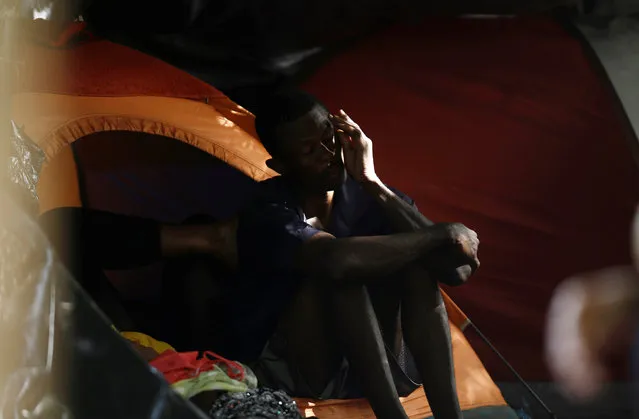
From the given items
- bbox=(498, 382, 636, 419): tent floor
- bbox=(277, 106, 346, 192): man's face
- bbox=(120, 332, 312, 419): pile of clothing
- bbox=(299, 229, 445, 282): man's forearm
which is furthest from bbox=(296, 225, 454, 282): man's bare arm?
bbox=(498, 382, 636, 419): tent floor

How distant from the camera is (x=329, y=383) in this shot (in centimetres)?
155

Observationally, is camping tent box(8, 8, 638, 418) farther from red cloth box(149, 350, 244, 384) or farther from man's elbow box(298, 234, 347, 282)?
red cloth box(149, 350, 244, 384)

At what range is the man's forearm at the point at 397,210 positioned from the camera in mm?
1559

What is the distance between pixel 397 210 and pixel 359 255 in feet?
0.37

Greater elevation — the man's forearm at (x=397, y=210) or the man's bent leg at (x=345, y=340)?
the man's forearm at (x=397, y=210)

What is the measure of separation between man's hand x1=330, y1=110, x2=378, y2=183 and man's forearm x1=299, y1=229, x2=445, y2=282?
126 millimetres

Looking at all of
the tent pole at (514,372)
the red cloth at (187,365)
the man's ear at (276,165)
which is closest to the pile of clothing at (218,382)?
the red cloth at (187,365)

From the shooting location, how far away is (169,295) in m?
1.58

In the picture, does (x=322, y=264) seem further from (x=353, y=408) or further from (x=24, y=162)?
(x=24, y=162)

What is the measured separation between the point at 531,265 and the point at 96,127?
2.80ft

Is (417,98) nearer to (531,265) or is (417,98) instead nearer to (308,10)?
(308,10)

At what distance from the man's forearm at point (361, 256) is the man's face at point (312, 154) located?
110mm

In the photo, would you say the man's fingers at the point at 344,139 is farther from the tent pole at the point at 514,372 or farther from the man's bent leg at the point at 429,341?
the tent pole at the point at 514,372

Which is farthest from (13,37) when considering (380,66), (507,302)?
(507,302)
